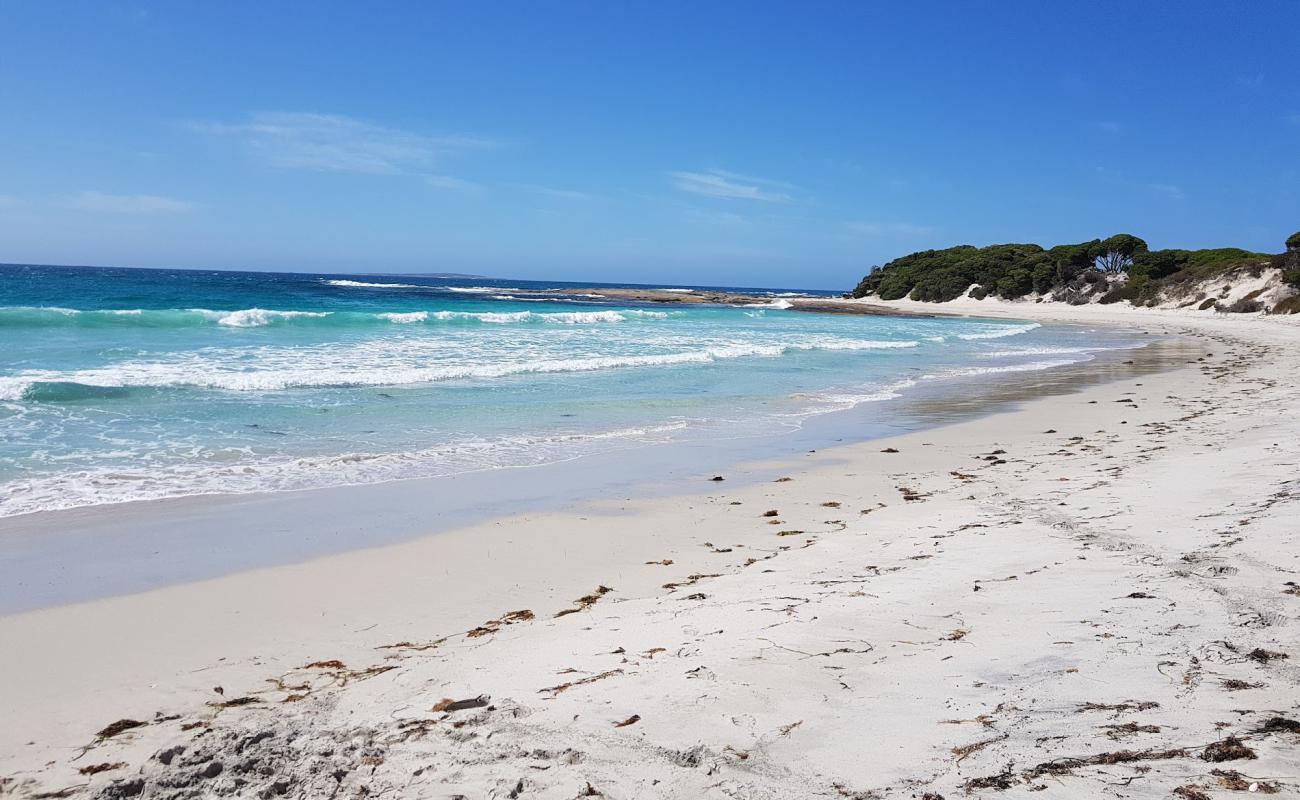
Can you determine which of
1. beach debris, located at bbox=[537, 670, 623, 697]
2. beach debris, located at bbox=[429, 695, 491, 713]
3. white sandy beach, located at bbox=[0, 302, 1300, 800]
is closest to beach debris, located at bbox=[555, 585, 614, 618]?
white sandy beach, located at bbox=[0, 302, 1300, 800]

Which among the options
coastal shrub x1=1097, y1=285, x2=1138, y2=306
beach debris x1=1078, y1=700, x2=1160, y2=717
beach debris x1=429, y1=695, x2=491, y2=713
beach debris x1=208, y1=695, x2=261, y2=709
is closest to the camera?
beach debris x1=1078, y1=700, x2=1160, y2=717

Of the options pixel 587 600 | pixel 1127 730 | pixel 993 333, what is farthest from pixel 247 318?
pixel 993 333

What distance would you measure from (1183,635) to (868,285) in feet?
289

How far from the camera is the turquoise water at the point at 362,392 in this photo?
8102 millimetres

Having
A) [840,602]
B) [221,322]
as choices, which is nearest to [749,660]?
[840,602]

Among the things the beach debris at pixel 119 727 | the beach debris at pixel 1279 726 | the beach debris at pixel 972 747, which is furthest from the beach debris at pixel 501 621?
the beach debris at pixel 1279 726

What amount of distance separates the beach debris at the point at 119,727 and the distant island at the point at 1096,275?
48079 mm

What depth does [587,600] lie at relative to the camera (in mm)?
4531

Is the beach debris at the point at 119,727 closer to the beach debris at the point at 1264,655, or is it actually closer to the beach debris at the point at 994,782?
the beach debris at the point at 994,782

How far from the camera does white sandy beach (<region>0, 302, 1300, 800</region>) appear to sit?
2.45 m

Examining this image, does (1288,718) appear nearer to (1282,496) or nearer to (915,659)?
(915,659)

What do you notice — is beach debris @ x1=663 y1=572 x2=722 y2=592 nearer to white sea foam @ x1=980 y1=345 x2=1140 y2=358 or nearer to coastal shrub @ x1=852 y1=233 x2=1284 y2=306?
white sea foam @ x1=980 y1=345 x2=1140 y2=358

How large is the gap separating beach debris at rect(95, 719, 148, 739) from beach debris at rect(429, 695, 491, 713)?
1.27 meters

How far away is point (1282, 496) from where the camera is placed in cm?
545
